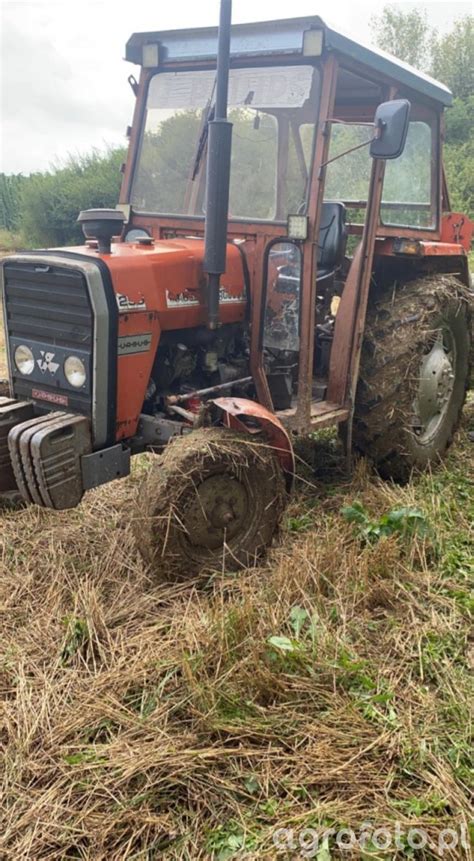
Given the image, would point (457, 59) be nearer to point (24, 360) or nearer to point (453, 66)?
point (453, 66)

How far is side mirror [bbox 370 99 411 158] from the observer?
3490mm

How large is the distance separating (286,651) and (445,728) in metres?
0.58

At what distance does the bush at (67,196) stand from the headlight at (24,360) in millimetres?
18927

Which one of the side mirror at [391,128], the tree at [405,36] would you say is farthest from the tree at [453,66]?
the side mirror at [391,128]

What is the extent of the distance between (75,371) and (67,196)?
2014 cm

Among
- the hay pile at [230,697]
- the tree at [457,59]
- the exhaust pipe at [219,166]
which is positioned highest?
the tree at [457,59]

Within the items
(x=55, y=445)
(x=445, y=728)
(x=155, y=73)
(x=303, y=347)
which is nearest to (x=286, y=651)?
(x=445, y=728)

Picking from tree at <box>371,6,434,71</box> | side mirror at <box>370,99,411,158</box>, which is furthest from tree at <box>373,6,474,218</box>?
side mirror at <box>370,99,411,158</box>

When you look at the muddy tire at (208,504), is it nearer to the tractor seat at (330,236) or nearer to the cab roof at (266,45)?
the tractor seat at (330,236)

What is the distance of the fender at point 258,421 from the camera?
3.41 meters

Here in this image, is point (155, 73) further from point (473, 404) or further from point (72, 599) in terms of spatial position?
point (473, 404)

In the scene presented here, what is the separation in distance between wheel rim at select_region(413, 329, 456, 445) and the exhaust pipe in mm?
1605
